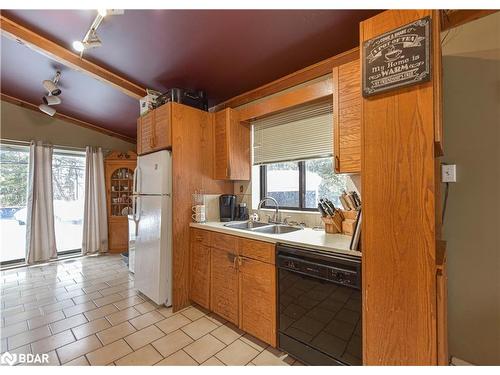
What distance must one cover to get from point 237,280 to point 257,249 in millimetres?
373

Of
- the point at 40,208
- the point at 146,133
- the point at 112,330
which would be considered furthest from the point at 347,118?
→ the point at 40,208

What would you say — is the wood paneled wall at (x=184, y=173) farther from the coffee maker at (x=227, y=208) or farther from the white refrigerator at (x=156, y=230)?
the coffee maker at (x=227, y=208)

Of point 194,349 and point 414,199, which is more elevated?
point 414,199

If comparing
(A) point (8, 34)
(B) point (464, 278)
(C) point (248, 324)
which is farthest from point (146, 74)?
(B) point (464, 278)

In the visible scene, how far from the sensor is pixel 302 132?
7.52 feet

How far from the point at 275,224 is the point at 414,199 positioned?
55.3 inches

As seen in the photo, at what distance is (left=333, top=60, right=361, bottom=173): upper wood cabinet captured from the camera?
1.59 meters

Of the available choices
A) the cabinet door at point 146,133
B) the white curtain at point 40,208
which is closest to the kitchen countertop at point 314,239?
the cabinet door at point 146,133

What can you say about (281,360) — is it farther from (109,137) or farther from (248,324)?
(109,137)

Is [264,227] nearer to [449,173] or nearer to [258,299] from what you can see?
[258,299]

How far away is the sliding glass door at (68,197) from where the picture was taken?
4.21m

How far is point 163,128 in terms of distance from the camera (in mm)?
2418

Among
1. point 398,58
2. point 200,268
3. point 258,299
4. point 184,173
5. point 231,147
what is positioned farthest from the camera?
point 231,147
